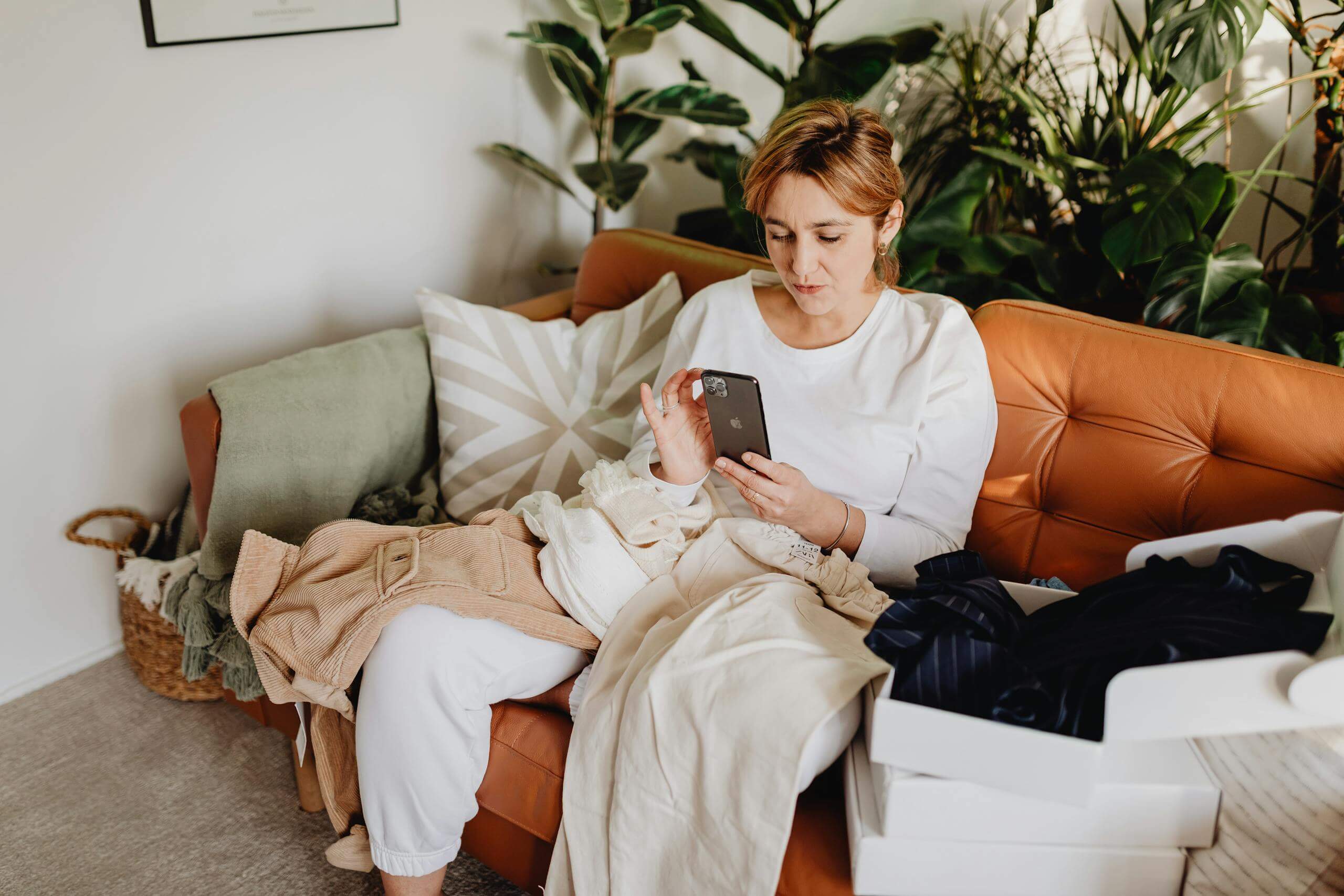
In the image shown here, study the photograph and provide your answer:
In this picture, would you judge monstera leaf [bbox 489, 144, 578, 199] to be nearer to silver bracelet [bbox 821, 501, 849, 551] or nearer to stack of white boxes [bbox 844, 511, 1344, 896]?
silver bracelet [bbox 821, 501, 849, 551]

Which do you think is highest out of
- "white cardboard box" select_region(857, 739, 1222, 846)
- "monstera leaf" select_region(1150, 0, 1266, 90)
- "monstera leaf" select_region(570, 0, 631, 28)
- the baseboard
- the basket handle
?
"monstera leaf" select_region(570, 0, 631, 28)

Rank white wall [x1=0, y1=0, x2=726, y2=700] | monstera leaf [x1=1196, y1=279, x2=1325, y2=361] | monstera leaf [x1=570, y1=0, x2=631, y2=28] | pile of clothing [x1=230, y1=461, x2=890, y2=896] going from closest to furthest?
1. pile of clothing [x1=230, y1=461, x2=890, y2=896]
2. monstera leaf [x1=1196, y1=279, x2=1325, y2=361]
3. white wall [x1=0, y1=0, x2=726, y2=700]
4. monstera leaf [x1=570, y1=0, x2=631, y2=28]

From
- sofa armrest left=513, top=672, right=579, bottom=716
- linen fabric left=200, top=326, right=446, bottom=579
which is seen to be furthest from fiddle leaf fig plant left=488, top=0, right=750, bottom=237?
sofa armrest left=513, top=672, right=579, bottom=716

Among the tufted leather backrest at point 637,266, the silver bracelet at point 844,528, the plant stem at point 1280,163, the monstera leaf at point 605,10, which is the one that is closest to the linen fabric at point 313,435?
the tufted leather backrest at point 637,266

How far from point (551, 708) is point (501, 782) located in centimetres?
12

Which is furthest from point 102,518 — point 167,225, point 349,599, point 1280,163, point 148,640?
point 1280,163

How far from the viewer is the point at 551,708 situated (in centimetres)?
134

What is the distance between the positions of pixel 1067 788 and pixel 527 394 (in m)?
1.20

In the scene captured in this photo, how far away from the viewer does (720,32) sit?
8.21ft

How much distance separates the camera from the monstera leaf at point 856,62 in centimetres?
232

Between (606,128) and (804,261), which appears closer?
(804,261)

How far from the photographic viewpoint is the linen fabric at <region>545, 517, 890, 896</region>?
1.04 meters

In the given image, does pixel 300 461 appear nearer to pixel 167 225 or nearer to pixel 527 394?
pixel 527 394

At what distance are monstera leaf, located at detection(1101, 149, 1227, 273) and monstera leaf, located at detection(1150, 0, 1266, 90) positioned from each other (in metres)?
0.17
